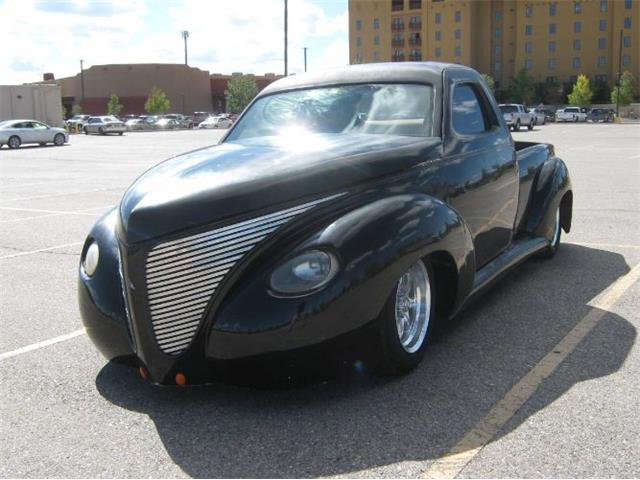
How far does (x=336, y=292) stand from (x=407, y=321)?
78cm

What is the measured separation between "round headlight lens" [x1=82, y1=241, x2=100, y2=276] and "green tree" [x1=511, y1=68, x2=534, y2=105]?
323ft

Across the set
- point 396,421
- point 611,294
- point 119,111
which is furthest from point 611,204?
point 119,111

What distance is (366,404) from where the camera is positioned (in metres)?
3.53

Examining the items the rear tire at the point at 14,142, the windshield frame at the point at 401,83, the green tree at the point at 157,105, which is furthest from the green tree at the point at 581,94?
the windshield frame at the point at 401,83

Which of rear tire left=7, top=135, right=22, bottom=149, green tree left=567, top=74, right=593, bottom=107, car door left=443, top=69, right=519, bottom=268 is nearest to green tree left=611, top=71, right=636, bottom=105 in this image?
green tree left=567, top=74, right=593, bottom=107

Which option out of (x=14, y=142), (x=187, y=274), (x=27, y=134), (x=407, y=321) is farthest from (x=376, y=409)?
(x=27, y=134)

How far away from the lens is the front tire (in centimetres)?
356

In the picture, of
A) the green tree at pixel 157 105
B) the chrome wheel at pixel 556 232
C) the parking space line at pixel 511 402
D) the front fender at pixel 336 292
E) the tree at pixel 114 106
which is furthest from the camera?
the tree at pixel 114 106

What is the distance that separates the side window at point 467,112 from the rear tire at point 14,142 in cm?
3422

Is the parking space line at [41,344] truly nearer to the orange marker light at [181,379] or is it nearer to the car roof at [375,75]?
the orange marker light at [181,379]

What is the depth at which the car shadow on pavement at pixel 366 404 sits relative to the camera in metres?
3.04

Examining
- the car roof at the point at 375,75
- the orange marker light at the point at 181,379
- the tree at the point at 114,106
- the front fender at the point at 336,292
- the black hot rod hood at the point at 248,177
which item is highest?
the tree at the point at 114,106

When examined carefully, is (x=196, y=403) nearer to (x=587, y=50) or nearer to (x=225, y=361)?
(x=225, y=361)

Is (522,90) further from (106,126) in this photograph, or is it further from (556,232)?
(556,232)
